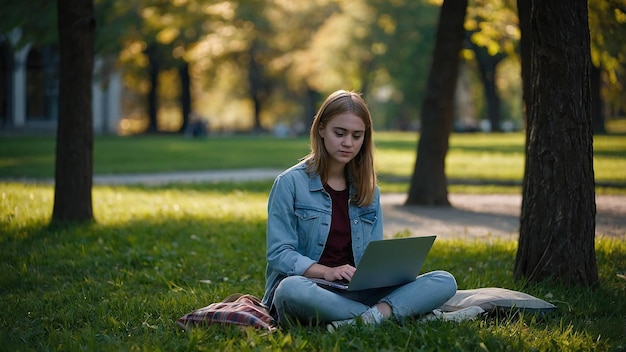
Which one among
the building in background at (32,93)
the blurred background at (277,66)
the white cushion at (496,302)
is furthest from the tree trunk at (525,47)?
the building in background at (32,93)

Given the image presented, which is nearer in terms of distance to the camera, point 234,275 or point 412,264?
point 412,264

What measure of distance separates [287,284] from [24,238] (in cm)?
477

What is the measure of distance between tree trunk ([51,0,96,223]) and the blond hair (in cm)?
491

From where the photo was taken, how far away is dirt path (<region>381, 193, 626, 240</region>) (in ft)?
31.6

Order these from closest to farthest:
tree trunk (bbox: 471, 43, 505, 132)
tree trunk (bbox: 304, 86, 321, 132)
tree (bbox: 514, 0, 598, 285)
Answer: tree (bbox: 514, 0, 598, 285), tree trunk (bbox: 471, 43, 505, 132), tree trunk (bbox: 304, 86, 321, 132)

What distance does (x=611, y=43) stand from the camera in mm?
11164

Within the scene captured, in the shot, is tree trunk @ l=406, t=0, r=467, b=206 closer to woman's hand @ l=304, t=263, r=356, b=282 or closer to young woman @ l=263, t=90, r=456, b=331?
young woman @ l=263, t=90, r=456, b=331

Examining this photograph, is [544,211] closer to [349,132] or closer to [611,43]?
[349,132]

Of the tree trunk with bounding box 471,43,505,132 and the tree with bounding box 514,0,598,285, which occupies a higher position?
the tree trunk with bounding box 471,43,505,132

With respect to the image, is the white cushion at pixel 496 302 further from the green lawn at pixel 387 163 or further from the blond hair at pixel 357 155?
the green lawn at pixel 387 163

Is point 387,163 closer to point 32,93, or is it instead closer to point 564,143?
point 564,143

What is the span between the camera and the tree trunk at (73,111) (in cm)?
906

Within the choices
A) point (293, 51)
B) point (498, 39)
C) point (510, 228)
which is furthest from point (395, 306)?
point (293, 51)

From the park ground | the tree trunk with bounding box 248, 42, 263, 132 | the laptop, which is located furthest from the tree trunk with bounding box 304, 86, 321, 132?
the laptop
